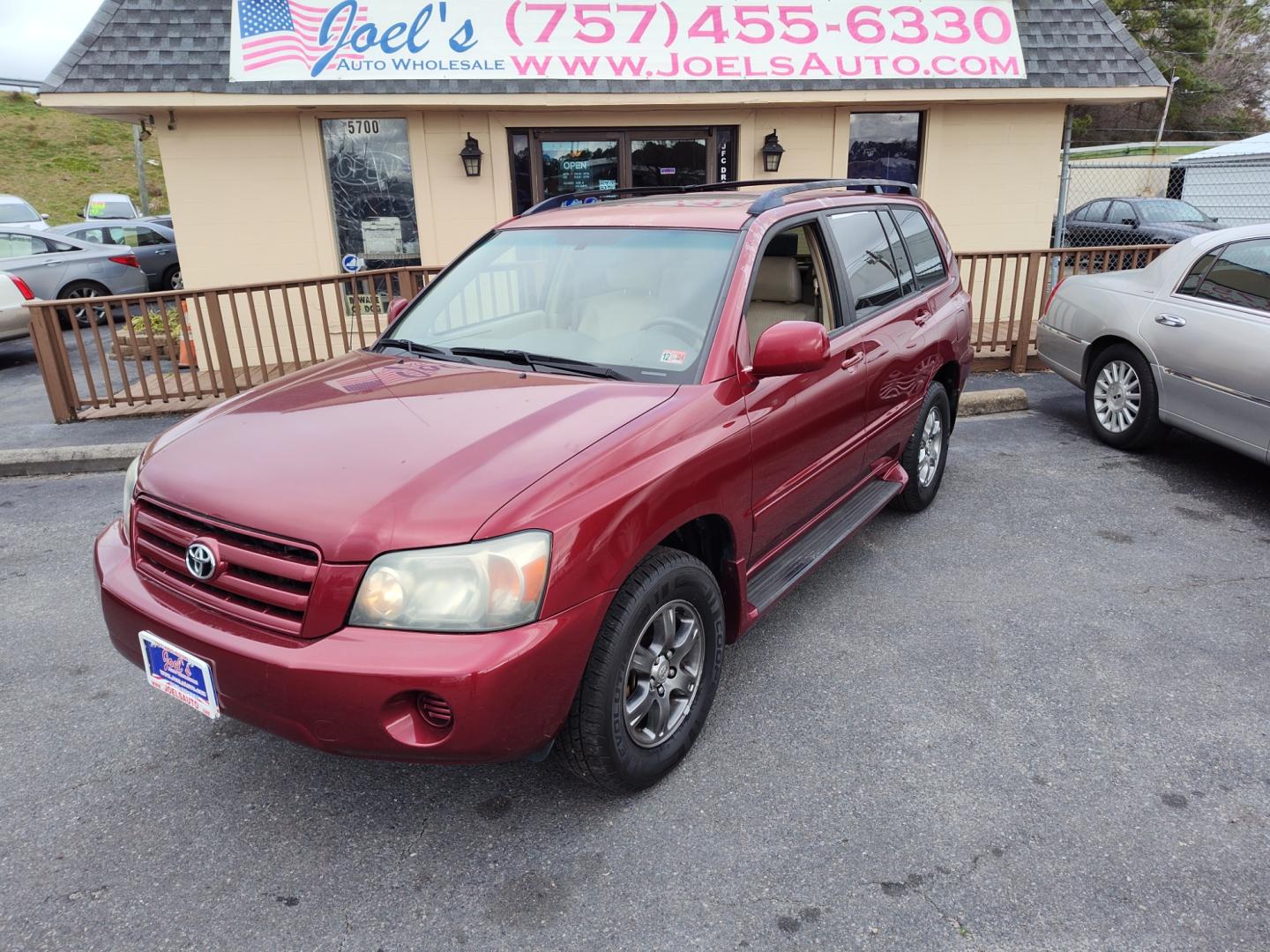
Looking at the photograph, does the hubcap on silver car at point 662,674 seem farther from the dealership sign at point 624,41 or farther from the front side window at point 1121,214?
the front side window at point 1121,214

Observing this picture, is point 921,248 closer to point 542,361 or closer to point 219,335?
point 542,361

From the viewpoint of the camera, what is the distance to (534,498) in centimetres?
230

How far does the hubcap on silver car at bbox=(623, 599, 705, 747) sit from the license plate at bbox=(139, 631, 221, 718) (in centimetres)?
116

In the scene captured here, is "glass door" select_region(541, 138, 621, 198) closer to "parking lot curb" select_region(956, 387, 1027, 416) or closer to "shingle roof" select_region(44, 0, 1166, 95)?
"shingle roof" select_region(44, 0, 1166, 95)

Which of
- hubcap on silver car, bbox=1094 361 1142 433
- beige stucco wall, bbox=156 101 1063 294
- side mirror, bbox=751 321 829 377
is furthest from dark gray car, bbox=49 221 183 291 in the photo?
side mirror, bbox=751 321 829 377

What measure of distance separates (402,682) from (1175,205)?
19.4 meters

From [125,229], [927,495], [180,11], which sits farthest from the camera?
[125,229]

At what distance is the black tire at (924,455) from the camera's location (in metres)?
4.80

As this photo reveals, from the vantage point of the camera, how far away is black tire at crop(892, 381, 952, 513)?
4.80 m

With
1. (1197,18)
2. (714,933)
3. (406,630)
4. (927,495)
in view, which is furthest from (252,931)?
(1197,18)

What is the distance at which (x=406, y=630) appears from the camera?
7.23ft

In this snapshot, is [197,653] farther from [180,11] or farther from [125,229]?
[125,229]

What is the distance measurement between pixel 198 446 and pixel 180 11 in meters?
7.91

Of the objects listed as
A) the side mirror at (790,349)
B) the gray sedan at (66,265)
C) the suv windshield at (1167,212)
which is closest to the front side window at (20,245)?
the gray sedan at (66,265)
